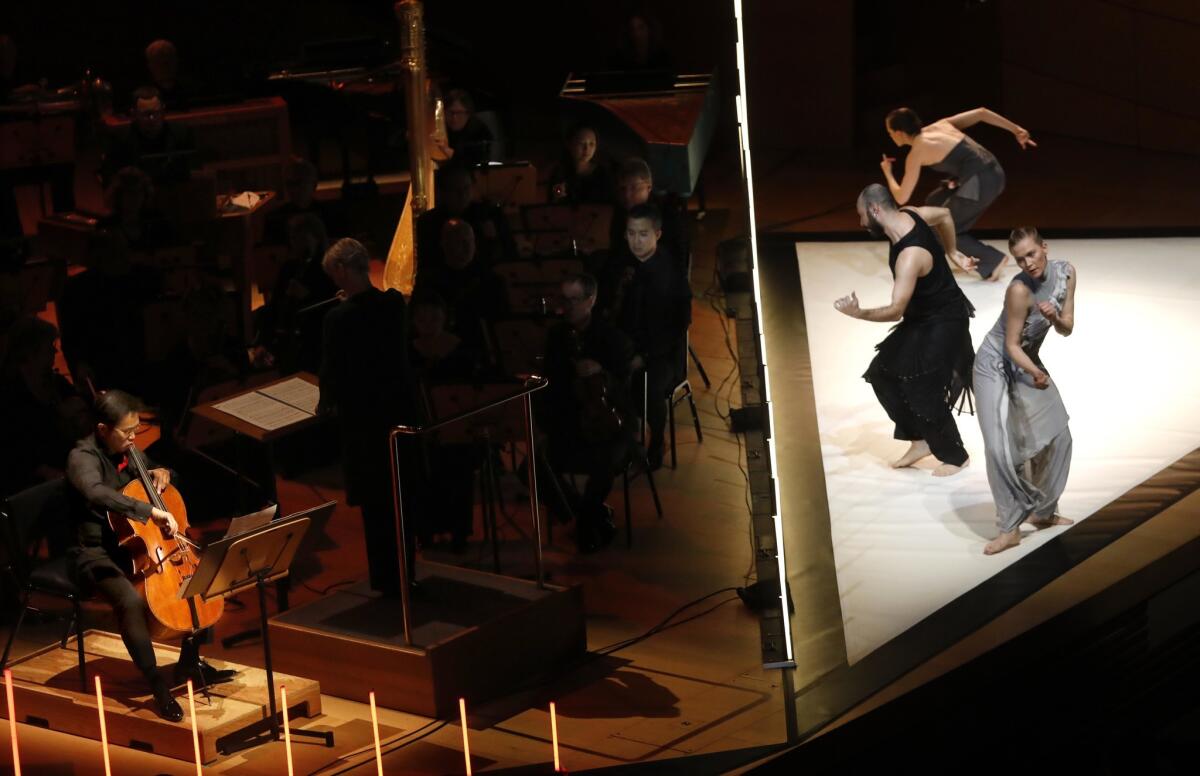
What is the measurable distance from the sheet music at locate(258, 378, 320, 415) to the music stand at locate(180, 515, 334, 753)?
939 millimetres

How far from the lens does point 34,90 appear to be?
33.4ft

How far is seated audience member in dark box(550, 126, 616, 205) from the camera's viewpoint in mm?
9219

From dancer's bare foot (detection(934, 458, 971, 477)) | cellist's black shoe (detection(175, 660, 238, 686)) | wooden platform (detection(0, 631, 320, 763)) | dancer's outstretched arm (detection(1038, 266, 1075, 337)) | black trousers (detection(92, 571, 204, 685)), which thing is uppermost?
dancer's outstretched arm (detection(1038, 266, 1075, 337))

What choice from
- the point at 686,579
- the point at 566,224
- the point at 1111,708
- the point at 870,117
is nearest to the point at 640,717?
the point at 686,579

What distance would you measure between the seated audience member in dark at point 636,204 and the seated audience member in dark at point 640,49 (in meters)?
2.32

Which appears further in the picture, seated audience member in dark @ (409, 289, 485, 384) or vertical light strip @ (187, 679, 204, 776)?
seated audience member in dark @ (409, 289, 485, 384)

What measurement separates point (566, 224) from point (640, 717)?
3.45m

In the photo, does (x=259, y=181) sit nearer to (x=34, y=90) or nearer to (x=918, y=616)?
(x=34, y=90)

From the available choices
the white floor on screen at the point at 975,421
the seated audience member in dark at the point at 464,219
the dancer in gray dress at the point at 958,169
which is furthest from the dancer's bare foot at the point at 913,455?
the dancer in gray dress at the point at 958,169

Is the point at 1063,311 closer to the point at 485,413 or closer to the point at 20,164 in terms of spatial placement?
the point at 485,413

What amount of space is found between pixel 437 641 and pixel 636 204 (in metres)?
2.97

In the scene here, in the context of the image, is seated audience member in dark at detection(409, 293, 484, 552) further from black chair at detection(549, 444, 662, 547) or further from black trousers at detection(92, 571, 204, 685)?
black trousers at detection(92, 571, 204, 685)

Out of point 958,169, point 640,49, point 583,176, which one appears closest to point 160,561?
point 583,176

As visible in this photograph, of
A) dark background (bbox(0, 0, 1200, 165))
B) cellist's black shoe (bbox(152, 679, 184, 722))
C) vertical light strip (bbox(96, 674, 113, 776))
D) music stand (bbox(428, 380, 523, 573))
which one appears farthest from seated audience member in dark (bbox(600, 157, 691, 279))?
dark background (bbox(0, 0, 1200, 165))
